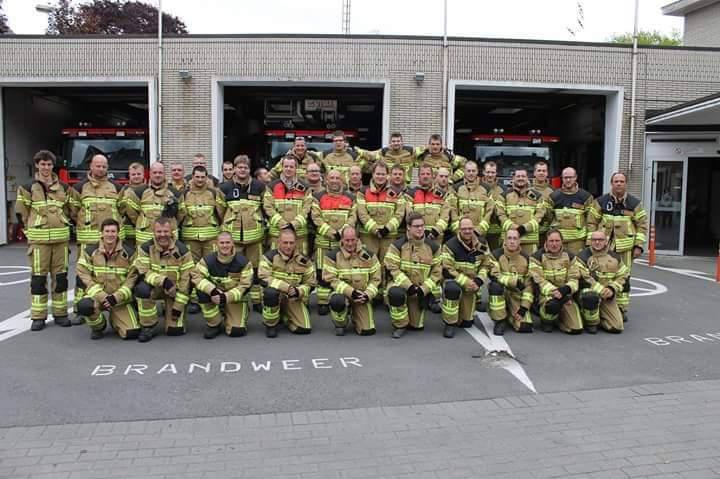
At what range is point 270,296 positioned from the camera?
6.62m

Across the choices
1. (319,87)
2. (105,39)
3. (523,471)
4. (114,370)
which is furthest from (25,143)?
(523,471)

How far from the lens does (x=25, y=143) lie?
1656 cm

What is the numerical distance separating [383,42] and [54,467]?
Answer: 12.2 metres

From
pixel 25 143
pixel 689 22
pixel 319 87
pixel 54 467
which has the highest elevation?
pixel 689 22

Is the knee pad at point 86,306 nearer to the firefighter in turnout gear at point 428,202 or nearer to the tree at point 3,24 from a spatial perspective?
the firefighter in turnout gear at point 428,202

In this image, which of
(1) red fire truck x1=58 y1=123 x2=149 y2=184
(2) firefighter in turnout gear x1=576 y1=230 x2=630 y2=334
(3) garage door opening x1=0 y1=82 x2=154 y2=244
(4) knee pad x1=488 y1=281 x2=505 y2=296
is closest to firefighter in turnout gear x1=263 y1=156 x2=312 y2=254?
(4) knee pad x1=488 y1=281 x2=505 y2=296

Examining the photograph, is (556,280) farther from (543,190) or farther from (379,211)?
(379,211)

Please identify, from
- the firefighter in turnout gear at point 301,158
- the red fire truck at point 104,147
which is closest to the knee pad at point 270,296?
the firefighter in turnout gear at point 301,158

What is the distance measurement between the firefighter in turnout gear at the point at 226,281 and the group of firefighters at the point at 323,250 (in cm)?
2

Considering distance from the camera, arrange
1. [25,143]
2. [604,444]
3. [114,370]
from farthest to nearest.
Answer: [25,143]
[114,370]
[604,444]

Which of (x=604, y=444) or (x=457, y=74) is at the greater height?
(x=457, y=74)

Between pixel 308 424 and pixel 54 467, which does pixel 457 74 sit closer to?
pixel 308 424

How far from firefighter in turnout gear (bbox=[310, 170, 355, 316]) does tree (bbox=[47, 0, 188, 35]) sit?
30.6m

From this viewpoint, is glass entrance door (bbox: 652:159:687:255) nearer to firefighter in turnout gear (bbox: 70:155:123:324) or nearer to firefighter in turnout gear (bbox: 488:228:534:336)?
firefighter in turnout gear (bbox: 488:228:534:336)
